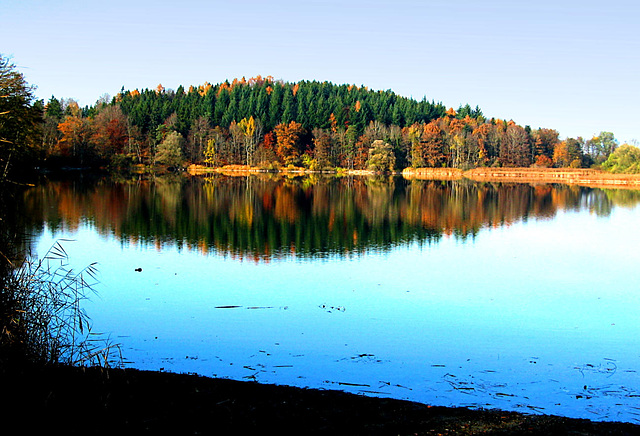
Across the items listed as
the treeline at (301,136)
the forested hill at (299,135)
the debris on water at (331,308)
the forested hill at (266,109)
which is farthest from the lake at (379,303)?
the forested hill at (266,109)

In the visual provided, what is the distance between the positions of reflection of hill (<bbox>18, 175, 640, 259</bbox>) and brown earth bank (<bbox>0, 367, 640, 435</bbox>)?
11106 millimetres

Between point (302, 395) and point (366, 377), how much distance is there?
1776 millimetres

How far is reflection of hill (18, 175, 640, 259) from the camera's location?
68.2 feet

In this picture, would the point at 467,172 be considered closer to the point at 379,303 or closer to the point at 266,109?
the point at 266,109

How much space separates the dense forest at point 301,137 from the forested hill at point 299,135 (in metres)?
0.19

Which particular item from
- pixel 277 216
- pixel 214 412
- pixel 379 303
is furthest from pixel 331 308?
pixel 277 216

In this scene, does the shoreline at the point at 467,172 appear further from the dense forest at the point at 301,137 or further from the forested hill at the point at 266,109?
the forested hill at the point at 266,109

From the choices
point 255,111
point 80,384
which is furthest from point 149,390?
point 255,111

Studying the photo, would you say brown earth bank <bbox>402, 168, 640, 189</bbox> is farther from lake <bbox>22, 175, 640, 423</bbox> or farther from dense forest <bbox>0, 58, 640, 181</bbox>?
lake <bbox>22, 175, 640, 423</bbox>

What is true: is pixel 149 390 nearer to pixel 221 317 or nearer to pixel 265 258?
pixel 221 317

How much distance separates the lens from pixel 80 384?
6348 millimetres

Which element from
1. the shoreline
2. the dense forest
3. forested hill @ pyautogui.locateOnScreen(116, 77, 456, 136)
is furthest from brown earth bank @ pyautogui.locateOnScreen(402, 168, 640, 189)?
forested hill @ pyautogui.locateOnScreen(116, 77, 456, 136)

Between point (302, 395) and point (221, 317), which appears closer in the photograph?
point (302, 395)

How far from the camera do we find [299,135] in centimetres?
10494
